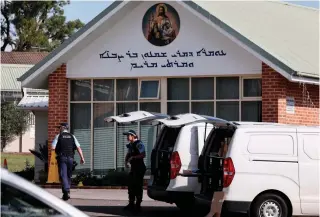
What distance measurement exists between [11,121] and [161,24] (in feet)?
85.9

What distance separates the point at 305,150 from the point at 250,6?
38.7ft

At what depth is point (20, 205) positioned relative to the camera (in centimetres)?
504

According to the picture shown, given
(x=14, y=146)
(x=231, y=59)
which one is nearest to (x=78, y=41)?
(x=231, y=59)

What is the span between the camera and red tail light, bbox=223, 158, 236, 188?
12312mm

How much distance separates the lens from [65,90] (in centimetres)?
2156

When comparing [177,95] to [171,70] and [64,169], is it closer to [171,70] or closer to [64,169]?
[171,70]

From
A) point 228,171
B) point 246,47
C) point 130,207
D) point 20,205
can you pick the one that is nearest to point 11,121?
point 246,47

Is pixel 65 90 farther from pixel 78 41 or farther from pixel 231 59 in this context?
pixel 231 59

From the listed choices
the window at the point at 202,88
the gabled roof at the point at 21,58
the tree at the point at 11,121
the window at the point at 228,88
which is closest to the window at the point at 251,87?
the window at the point at 228,88

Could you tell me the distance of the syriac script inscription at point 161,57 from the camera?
20375 millimetres

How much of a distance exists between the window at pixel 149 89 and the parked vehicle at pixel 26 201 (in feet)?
52.3

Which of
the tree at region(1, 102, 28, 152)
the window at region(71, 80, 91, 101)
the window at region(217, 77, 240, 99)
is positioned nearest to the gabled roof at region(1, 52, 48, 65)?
the tree at region(1, 102, 28, 152)

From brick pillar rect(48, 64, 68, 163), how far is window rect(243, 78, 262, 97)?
16.4 feet

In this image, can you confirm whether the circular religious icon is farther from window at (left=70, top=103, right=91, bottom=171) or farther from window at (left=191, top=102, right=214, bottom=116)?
window at (left=70, top=103, right=91, bottom=171)
